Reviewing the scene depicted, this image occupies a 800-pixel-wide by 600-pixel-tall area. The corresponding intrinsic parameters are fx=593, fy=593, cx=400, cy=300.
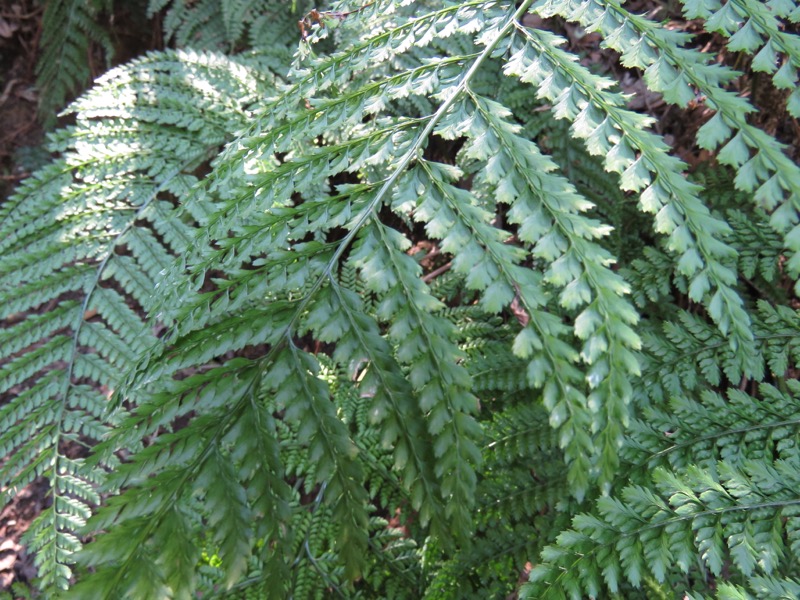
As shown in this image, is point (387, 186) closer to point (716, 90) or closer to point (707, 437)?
point (716, 90)

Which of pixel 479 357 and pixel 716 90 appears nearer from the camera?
pixel 716 90

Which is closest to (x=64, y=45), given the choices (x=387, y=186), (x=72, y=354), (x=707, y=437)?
(x=72, y=354)

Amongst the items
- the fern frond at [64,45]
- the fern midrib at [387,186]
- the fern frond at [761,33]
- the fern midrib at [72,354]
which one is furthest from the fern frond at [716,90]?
the fern frond at [64,45]

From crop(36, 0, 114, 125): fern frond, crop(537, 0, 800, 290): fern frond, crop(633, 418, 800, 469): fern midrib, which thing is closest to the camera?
crop(537, 0, 800, 290): fern frond

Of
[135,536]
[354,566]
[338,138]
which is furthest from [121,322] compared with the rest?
[354,566]

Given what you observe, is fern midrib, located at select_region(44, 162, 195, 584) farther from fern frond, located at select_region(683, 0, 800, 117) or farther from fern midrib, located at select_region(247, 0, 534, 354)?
fern frond, located at select_region(683, 0, 800, 117)

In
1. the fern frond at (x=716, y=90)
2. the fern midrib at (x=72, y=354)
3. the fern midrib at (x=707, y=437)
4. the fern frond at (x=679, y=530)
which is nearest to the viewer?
the fern frond at (x=716, y=90)

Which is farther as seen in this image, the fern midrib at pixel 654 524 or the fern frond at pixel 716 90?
the fern midrib at pixel 654 524

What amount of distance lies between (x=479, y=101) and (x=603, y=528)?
1.03m

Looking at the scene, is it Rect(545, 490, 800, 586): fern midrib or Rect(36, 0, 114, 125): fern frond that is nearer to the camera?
Rect(545, 490, 800, 586): fern midrib

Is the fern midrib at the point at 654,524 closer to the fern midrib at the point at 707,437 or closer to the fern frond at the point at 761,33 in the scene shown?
the fern midrib at the point at 707,437

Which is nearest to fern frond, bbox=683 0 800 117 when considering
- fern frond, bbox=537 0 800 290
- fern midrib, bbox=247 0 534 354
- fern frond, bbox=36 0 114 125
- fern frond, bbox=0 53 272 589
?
fern frond, bbox=537 0 800 290

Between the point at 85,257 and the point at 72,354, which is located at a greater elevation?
the point at 85,257

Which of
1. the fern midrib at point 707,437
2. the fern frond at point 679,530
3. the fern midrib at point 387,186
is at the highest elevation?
the fern midrib at point 387,186
